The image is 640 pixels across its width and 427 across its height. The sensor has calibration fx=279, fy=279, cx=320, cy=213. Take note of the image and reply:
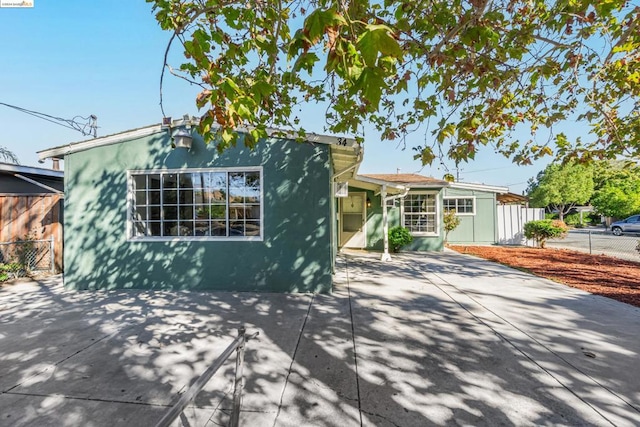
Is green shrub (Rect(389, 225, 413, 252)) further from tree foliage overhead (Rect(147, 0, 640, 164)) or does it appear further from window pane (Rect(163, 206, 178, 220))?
window pane (Rect(163, 206, 178, 220))

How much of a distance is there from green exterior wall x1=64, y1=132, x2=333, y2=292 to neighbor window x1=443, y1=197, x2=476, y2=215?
1028 cm

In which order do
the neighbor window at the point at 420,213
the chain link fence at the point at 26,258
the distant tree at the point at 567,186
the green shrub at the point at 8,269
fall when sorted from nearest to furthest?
the green shrub at the point at 8,269 → the chain link fence at the point at 26,258 → the neighbor window at the point at 420,213 → the distant tree at the point at 567,186

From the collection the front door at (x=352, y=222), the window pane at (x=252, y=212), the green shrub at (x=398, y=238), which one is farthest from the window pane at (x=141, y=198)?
the green shrub at (x=398, y=238)

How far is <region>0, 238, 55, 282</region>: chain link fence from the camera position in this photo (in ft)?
21.9

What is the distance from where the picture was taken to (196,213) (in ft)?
19.8

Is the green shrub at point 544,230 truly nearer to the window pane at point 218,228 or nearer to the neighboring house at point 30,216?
the window pane at point 218,228

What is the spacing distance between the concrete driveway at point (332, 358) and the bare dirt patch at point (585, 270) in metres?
1.07

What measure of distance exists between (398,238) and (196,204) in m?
7.48

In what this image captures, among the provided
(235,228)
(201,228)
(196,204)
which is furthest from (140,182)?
(235,228)

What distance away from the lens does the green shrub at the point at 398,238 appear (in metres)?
10.7

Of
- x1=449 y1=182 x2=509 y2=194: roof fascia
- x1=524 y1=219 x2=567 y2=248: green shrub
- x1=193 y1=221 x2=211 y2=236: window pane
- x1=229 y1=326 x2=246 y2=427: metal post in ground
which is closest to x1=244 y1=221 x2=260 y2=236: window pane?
x1=193 y1=221 x2=211 y2=236: window pane

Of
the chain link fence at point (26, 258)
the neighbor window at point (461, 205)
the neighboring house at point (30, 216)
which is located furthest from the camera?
the neighbor window at point (461, 205)

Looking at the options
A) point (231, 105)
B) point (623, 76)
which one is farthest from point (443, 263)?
point (231, 105)

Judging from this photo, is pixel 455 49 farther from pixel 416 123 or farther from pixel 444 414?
pixel 444 414
